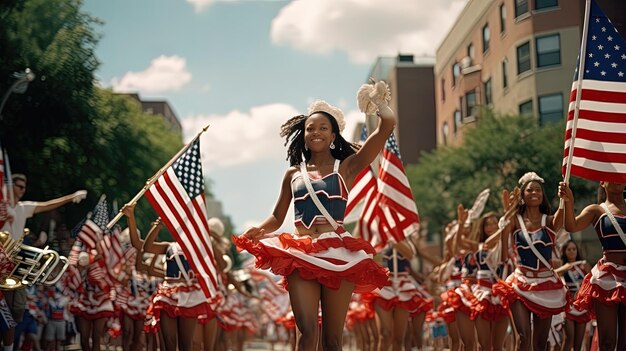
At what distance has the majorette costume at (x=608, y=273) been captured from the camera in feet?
28.8

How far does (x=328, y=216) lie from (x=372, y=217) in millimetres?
8031

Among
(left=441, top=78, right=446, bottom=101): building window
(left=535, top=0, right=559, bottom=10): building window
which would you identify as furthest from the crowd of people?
(left=441, top=78, right=446, bottom=101): building window

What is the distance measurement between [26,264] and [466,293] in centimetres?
617

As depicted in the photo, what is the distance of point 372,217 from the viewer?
50.7 feet

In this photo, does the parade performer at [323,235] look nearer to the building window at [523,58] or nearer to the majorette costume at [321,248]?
the majorette costume at [321,248]

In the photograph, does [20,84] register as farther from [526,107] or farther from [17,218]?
[526,107]

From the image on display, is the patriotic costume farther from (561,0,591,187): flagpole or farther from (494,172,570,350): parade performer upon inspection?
(561,0,591,187): flagpole

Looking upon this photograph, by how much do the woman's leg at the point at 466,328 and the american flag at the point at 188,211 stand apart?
3.72m

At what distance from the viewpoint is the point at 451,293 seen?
13.6 metres

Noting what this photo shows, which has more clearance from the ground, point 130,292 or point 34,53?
point 34,53

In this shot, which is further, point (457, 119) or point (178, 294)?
point (457, 119)

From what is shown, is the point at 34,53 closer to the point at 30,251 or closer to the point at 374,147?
the point at 30,251

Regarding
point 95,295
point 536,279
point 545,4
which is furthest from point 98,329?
point 545,4

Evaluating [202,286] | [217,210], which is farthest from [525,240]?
[217,210]
